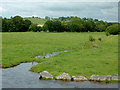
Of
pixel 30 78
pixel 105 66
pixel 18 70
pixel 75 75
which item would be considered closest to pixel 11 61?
pixel 18 70

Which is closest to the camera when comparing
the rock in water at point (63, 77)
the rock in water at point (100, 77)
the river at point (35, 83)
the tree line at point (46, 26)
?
the river at point (35, 83)

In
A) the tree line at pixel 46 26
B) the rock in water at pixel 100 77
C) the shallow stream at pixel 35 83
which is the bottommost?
the shallow stream at pixel 35 83

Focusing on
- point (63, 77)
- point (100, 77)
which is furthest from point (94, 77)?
point (63, 77)

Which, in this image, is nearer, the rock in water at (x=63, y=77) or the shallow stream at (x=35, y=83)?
the shallow stream at (x=35, y=83)

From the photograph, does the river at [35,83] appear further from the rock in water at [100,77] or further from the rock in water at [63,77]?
the rock in water at [100,77]

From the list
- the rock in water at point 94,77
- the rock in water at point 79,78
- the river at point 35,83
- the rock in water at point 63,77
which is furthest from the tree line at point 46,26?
the rock in water at point 94,77

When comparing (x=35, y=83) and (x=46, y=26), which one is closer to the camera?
(x=35, y=83)

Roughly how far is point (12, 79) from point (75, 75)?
33.4ft

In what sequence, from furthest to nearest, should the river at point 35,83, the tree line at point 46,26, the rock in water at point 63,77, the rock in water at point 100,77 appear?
the tree line at point 46,26 < the rock in water at point 63,77 < the rock in water at point 100,77 < the river at point 35,83

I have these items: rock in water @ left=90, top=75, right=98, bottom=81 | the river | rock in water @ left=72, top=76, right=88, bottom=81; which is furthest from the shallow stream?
rock in water @ left=90, top=75, right=98, bottom=81

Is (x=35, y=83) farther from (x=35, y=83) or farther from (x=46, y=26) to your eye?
(x=46, y=26)

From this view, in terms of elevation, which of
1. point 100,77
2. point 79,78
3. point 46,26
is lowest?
point 79,78

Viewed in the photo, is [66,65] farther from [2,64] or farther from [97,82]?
[2,64]

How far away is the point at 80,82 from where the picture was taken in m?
26.5
